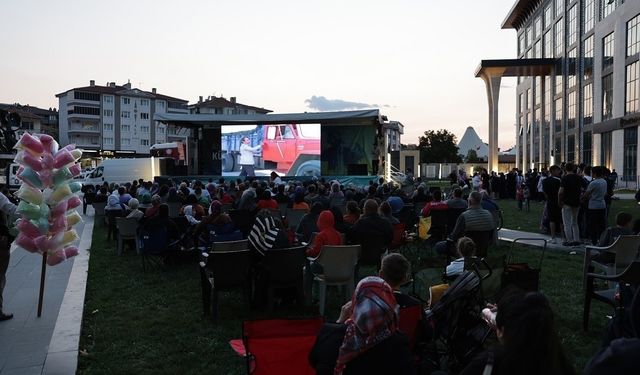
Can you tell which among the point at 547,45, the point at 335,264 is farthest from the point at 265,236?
the point at 547,45

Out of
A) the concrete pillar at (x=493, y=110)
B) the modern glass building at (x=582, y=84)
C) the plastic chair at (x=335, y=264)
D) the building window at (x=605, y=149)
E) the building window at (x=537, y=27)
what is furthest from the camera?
the building window at (x=537, y=27)

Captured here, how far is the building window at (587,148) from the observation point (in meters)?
44.5

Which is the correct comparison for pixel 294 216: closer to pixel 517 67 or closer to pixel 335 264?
pixel 335 264

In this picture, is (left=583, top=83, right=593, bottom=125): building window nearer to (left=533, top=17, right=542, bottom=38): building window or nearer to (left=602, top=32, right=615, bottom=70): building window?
(left=602, top=32, right=615, bottom=70): building window

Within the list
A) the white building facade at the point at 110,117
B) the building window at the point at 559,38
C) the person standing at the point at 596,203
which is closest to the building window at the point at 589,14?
the building window at the point at 559,38

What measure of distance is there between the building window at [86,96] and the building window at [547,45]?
65.0m

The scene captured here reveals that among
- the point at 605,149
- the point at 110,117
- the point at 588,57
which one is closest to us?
the point at 605,149

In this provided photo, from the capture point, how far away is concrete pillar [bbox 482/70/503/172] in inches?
1969

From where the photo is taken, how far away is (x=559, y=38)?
5262cm

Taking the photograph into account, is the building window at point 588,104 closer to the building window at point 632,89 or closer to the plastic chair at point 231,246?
the building window at point 632,89

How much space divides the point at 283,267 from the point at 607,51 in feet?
137

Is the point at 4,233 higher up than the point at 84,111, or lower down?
lower down

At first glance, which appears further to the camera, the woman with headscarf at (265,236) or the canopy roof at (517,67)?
the canopy roof at (517,67)

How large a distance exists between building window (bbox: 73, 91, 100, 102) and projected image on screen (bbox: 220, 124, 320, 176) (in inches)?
2610
